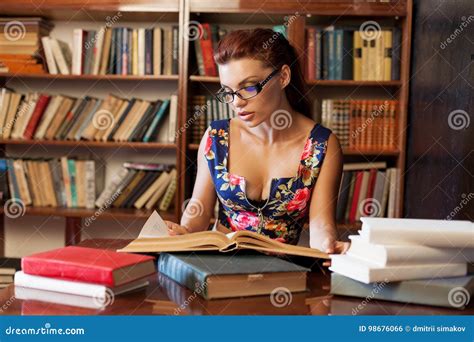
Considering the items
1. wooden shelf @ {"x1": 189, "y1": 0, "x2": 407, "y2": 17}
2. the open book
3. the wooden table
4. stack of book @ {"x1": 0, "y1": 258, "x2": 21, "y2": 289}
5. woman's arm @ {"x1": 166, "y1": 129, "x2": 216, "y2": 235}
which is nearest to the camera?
the wooden table

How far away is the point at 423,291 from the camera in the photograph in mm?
1150

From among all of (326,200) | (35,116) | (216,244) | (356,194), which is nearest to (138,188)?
(35,116)

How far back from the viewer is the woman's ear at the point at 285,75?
2102mm

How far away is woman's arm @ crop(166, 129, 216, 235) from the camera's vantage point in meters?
2.10

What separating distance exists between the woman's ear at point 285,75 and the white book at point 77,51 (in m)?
1.70

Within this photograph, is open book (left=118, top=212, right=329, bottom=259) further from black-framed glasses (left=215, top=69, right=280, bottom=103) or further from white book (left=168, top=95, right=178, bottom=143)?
white book (left=168, top=95, right=178, bottom=143)

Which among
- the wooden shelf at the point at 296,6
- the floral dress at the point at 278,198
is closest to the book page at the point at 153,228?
the floral dress at the point at 278,198

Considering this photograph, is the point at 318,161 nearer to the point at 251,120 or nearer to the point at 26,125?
the point at 251,120

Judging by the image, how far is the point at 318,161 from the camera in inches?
85.4

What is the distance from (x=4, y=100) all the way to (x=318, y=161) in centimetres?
207

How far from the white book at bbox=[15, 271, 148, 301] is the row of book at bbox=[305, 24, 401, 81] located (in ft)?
8.06

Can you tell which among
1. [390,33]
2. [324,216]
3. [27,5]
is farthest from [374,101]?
[27,5]

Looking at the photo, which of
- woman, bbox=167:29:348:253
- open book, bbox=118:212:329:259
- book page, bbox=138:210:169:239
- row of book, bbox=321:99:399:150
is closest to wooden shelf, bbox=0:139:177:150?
row of book, bbox=321:99:399:150

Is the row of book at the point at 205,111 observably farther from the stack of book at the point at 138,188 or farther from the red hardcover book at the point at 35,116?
the red hardcover book at the point at 35,116
